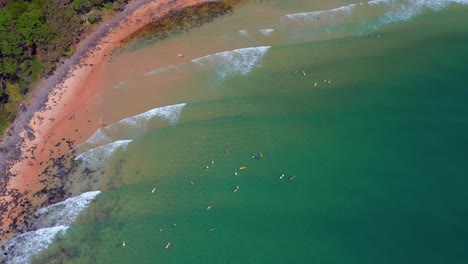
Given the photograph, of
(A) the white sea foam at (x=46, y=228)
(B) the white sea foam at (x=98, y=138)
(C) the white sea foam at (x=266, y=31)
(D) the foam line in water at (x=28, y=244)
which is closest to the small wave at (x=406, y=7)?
(C) the white sea foam at (x=266, y=31)

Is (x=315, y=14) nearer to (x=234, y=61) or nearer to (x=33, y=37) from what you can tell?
(x=234, y=61)

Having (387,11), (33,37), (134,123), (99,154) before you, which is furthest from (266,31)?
(33,37)

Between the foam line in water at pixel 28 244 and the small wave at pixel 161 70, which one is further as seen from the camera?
the small wave at pixel 161 70

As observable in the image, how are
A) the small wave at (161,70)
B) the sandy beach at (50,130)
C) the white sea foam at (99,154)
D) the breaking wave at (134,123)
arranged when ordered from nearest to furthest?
1. the sandy beach at (50,130)
2. the white sea foam at (99,154)
3. the breaking wave at (134,123)
4. the small wave at (161,70)

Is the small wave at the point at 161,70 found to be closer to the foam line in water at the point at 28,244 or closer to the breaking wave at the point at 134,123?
the breaking wave at the point at 134,123

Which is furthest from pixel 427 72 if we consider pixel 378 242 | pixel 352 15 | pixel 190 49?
pixel 190 49

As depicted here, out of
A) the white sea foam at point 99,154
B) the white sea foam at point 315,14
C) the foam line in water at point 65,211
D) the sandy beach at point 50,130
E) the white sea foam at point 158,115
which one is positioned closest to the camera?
the foam line in water at point 65,211
